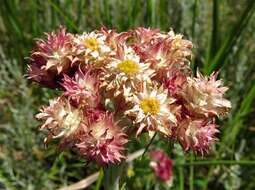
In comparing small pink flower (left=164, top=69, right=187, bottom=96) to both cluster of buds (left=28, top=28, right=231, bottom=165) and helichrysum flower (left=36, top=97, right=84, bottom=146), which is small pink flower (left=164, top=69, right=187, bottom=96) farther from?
helichrysum flower (left=36, top=97, right=84, bottom=146)

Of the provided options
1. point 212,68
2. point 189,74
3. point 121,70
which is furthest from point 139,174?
point 121,70

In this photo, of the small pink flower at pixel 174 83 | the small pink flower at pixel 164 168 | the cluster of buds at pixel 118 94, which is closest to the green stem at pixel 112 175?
the cluster of buds at pixel 118 94

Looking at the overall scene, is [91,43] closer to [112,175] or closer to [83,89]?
[83,89]

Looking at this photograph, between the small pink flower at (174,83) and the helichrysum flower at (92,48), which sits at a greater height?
the helichrysum flower at (92,48)

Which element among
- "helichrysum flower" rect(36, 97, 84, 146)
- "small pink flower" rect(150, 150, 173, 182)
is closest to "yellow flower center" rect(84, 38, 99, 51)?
"helichrysum flower" rect(36, 97, 84, 146)

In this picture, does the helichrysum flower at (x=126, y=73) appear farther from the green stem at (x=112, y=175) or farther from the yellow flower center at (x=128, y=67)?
the green stem at (x=112, y=175)

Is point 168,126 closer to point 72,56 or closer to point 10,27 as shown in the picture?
point 72,56
